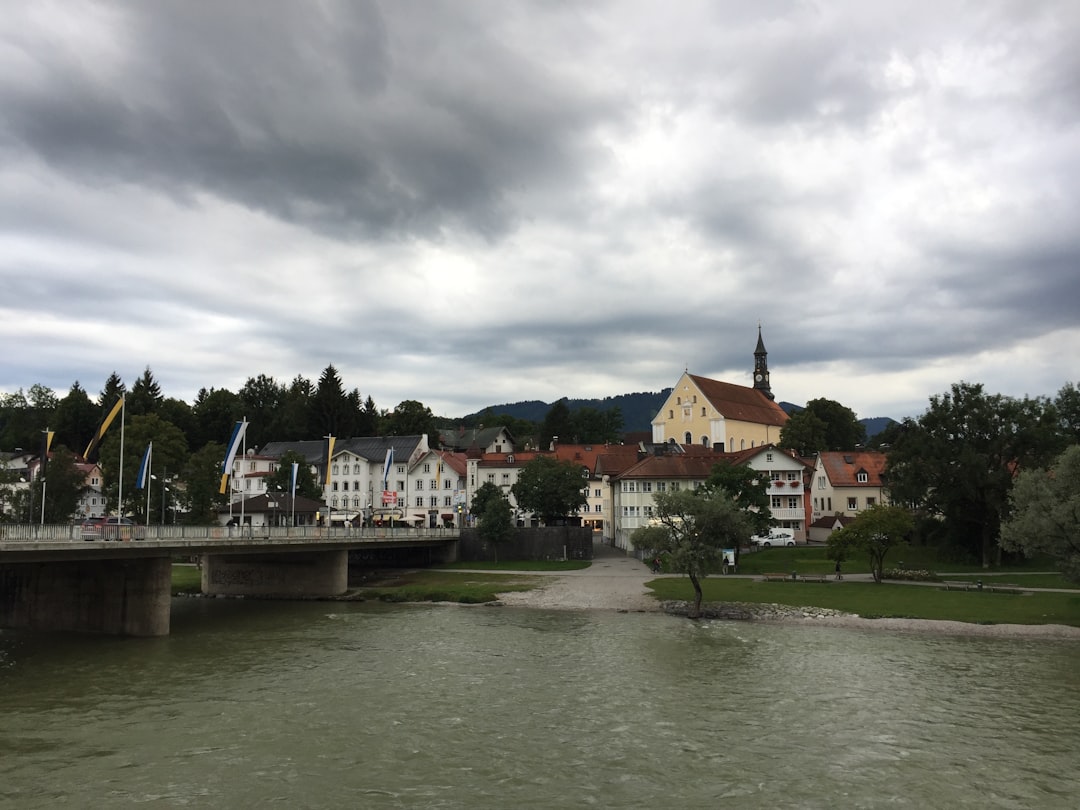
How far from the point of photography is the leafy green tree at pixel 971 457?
6331 centimetres

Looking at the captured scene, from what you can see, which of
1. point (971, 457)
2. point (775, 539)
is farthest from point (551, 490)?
point (971, 457)

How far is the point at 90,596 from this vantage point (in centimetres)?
4788

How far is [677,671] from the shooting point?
1339 inches

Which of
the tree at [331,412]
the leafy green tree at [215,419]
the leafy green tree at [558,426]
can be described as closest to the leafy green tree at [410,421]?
the tree at [331,412]

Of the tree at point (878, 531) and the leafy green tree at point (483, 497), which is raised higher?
the leafy green tree at point (483, 497)

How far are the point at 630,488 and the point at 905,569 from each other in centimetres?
3182

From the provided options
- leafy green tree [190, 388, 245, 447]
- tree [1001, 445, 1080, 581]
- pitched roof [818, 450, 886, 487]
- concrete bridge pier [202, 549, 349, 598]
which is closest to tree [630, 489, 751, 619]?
tree [1001, 445, 1080, 581]

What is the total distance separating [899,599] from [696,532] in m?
13.8

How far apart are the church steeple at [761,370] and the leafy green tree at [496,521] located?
280 feet

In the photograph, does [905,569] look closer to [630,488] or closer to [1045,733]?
[630,488]

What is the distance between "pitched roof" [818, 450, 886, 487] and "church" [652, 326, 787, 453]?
29341 mm

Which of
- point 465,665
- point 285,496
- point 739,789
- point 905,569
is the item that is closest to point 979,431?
point 905,569

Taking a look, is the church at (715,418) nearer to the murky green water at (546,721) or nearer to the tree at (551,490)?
the tree at (551,490)

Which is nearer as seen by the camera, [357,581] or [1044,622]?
[1044,622]
